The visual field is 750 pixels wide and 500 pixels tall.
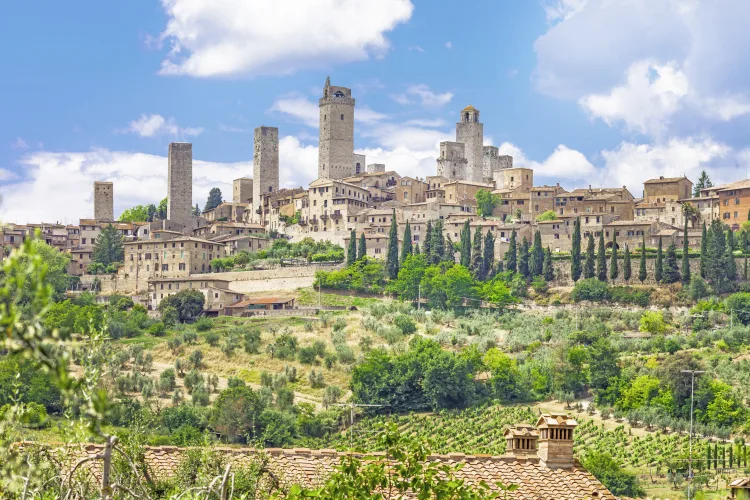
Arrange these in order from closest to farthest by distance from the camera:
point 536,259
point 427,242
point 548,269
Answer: point 548,269 → point 536,259 → point 427,242

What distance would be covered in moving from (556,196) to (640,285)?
1958cm

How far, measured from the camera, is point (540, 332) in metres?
70.9

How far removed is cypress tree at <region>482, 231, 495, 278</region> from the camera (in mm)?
83375

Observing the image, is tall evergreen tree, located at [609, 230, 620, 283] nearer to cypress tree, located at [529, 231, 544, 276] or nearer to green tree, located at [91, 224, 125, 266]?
cypress tree, located at [529, 231, 544, 276]

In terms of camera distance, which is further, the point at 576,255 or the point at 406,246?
the point at 406,246

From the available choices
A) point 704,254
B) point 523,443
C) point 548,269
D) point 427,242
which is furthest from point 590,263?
point 523,443

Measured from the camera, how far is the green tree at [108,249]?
9381 cm

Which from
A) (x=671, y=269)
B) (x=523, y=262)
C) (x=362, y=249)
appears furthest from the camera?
(x=362, y=249)

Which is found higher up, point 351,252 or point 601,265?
point 351,252

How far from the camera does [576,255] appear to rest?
80.1m

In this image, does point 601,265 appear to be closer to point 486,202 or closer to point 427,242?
point 427,242

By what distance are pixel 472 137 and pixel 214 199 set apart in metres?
27.1

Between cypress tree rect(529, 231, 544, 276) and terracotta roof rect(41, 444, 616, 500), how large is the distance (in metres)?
62.4

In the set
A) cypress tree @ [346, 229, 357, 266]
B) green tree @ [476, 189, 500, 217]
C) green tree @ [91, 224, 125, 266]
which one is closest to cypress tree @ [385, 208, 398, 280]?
cypress tree @ [346, 229, 357, 266]
